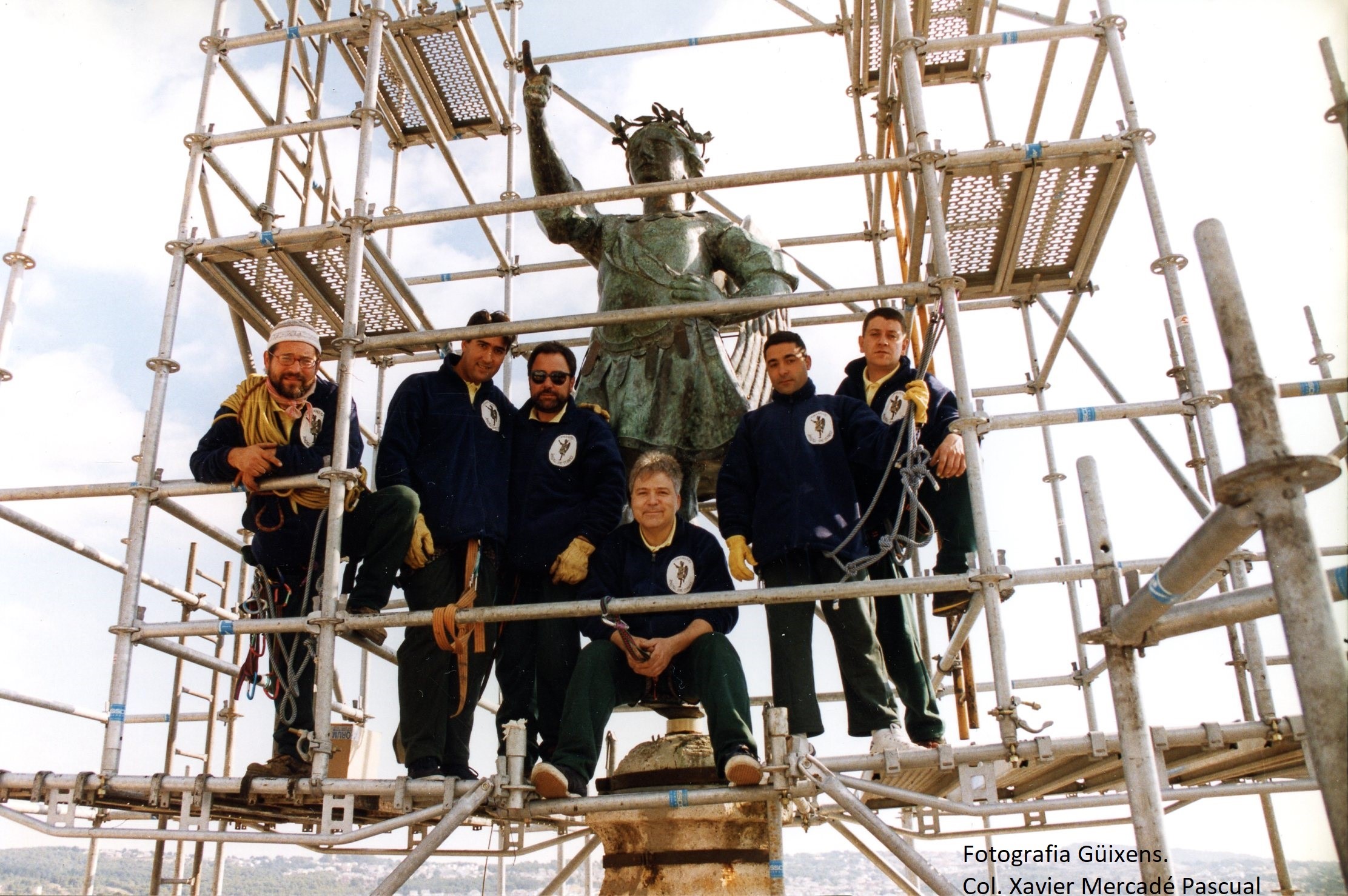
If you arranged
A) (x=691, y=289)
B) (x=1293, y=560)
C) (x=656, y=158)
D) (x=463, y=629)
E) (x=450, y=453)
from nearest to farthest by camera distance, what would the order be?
1. (x=1293, y=560)
2. (x=463, y=629)
3. (x=450, y=453)
4. (x=691, y=289)
5. (x=656, y=158)

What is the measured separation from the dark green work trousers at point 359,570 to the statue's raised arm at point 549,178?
6.70ft

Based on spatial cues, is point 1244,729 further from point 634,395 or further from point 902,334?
point 634,395

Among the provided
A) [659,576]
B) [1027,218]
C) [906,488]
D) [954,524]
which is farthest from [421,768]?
[1027,218]

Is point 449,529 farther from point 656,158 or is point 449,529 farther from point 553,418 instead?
point 656,158

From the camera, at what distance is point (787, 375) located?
4949 millimetres

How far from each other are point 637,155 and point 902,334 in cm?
246

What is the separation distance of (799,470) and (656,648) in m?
1.00

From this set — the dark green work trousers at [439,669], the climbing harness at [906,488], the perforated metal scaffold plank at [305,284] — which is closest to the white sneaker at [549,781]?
the dark green work trousers at [439,669]

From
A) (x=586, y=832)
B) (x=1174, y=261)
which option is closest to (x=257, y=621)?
(x=586, y=832)

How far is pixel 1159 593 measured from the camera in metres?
2.41

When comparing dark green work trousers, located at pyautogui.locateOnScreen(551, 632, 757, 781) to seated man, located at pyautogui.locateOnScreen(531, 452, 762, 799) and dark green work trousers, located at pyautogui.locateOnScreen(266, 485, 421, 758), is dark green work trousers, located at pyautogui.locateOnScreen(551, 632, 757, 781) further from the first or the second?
dark green work trousers, located at pyautogui.locateOnScreen(266, 485, 421, 758)

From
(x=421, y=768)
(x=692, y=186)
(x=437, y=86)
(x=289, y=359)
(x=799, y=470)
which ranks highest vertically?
(x=437, y=86)

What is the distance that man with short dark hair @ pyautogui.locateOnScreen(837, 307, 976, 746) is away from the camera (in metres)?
4.51

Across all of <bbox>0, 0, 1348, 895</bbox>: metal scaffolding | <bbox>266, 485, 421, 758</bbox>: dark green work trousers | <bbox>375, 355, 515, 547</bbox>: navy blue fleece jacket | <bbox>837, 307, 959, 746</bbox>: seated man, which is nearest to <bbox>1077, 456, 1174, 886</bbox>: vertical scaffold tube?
<bbox>0, 0, 1348, 895</bbox>: metal scaffolding
